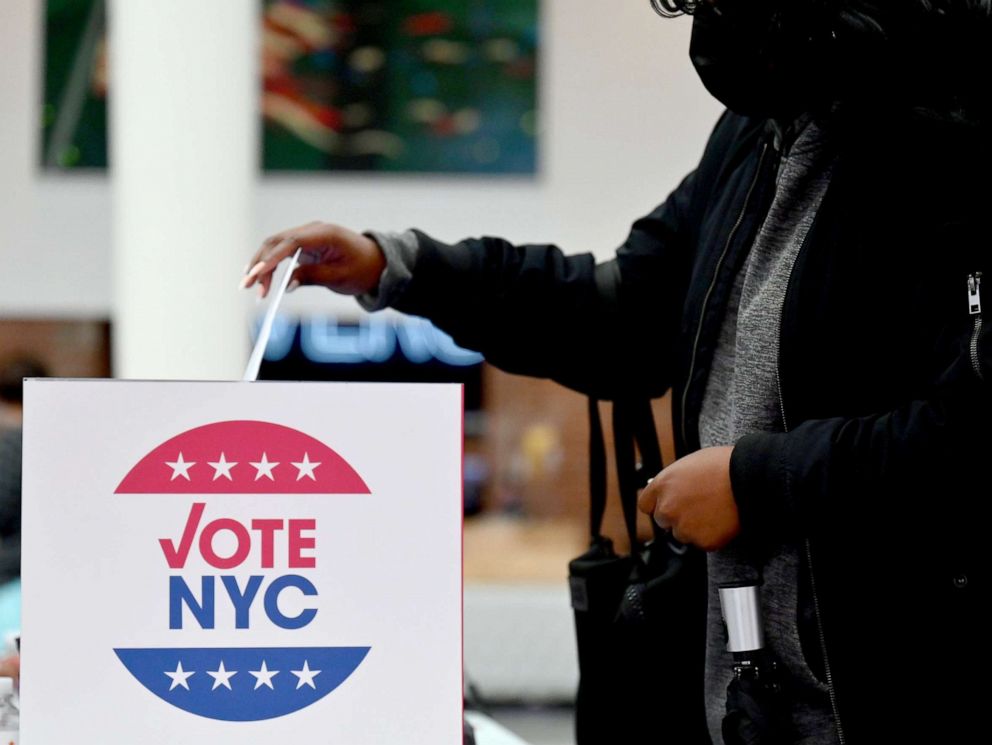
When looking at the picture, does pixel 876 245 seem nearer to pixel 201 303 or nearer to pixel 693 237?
pixel 693 237

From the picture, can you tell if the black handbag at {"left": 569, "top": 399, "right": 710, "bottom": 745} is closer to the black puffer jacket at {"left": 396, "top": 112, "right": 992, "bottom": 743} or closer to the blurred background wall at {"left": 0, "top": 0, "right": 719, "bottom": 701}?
the black puffer jacket at {"left": 396, "top": 112, "right": 992, "bottom": 743}

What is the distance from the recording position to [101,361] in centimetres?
574

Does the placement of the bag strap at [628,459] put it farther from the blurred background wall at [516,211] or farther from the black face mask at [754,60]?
the blurred background wall at [516,211]

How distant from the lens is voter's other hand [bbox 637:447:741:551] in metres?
0.91

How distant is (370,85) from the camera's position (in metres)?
5.27

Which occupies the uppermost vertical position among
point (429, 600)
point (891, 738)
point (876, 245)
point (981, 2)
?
point (981, 2)

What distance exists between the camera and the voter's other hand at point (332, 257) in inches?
44.3

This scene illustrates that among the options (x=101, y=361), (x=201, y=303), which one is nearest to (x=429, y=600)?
(x=201, y=303)

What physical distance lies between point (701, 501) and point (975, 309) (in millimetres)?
238

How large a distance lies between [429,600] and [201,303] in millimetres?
2775

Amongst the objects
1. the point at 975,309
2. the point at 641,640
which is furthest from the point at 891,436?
the point at 641,640

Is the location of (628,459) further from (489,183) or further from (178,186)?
(489,183)

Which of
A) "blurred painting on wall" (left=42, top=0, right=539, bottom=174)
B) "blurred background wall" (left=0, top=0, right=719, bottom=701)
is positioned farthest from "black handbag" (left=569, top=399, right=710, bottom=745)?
"blurred painting on wall" (left=42, top=0, right=539, bottom=174)

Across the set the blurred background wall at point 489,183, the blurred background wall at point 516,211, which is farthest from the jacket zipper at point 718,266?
the blurred background wall at point 489,183
